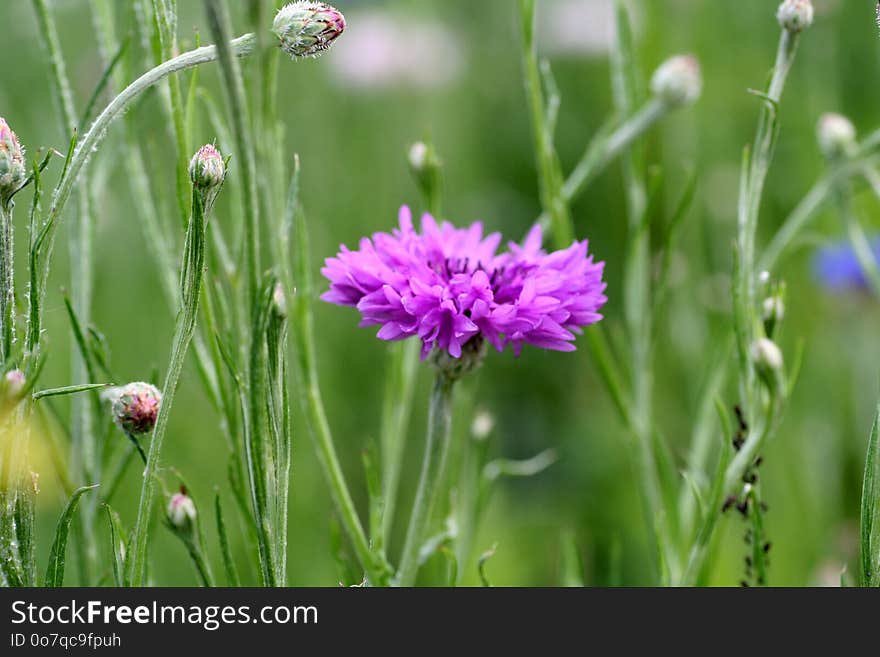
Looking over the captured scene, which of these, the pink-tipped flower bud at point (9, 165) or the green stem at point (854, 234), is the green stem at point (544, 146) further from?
the pink-tipped flower bud at point (9, 165)

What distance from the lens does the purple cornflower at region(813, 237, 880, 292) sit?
4.21 feet

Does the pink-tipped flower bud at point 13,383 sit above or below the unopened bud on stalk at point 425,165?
below

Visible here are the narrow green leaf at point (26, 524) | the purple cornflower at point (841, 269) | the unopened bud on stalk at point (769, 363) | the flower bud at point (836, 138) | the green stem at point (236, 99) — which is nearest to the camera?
the green stem at point (236, 99)

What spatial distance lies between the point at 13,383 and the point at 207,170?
12 centimetres

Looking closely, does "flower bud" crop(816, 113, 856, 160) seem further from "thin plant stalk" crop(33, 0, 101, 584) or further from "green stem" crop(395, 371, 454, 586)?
"thin plant stalk" crop(33, 0, 101, 584)

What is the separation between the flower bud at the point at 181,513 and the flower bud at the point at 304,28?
233 mm

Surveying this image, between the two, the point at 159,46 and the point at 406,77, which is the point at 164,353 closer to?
the point at 406,77

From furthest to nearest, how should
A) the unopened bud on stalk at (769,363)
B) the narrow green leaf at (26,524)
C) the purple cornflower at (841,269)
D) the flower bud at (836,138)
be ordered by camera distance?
the purple cornflower at (841,269), the flower bud at (836,138), the unopened bud on stalk at (769,363), the narrow green leaf at (26,524)

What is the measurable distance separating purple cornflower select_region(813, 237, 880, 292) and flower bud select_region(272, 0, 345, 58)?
1.01 m

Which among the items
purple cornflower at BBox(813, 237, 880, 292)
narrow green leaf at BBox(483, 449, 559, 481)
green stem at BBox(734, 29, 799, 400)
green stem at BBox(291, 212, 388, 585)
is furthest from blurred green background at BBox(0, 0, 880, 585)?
green stem at BBox(734, 29, 799, 400)

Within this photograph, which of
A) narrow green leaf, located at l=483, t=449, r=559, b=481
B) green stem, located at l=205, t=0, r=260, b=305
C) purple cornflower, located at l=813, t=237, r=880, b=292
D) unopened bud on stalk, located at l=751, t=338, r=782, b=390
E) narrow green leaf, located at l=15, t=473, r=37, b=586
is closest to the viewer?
green stem, located at l=205, t=0, r=260, b=305

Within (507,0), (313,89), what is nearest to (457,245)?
(313,89)

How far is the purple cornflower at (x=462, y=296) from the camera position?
50 centimetres

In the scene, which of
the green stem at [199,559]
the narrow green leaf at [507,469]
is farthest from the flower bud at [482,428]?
the green stem at [199,559]
